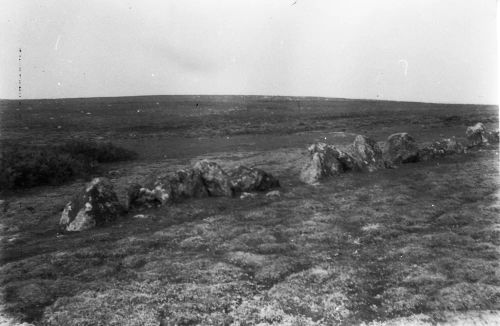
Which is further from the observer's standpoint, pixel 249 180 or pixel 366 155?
pixel 366 155

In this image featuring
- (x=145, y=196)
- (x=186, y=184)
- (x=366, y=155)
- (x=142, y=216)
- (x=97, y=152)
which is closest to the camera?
(x=142, y=216)

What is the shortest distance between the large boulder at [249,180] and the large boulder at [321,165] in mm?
2310

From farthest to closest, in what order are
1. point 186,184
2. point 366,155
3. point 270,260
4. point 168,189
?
point 366,155, point 186,184, point 168,189, point 270,260

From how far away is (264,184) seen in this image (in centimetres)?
1764

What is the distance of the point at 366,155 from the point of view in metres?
21.6

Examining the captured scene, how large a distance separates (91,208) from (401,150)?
58.0 feet

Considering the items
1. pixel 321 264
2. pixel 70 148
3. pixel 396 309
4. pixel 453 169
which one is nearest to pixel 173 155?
pixel 70 148

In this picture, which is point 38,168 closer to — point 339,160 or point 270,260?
point 270,260

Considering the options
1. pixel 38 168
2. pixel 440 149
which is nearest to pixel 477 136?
pixel 440 149

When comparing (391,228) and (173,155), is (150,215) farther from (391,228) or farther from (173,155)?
(173,155)

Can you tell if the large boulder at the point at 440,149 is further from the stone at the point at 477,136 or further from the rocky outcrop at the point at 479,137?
the stone at the point at 477,136

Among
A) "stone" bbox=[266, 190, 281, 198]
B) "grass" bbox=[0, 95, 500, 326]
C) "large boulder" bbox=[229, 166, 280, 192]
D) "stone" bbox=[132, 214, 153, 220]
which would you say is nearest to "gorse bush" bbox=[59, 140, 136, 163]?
"grass" bbox=[0, 95, 500, 326]

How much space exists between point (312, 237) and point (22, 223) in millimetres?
9975

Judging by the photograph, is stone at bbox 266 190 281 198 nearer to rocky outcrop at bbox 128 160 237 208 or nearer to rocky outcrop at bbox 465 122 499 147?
rocky outcrop at bbox 128 160 237 208
